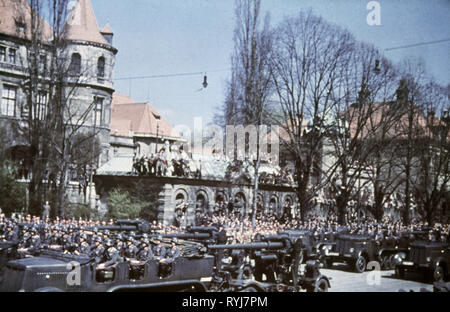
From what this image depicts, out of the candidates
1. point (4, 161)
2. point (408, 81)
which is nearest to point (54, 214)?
point (4, 161)

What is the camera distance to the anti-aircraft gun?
9445mm

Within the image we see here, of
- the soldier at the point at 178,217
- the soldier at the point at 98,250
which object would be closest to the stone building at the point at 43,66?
the soldier at the point at 178,217

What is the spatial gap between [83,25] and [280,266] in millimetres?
9033

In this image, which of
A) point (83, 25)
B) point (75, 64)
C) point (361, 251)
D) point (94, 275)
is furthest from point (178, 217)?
point (94, 275)

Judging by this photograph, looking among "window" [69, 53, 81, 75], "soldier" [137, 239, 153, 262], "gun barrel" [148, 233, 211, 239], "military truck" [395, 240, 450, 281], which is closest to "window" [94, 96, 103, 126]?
"window" [69, 53, 81, 75]

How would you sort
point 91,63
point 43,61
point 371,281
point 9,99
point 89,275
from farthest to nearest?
point 9,99
point 43,61
point 91,63
point 371,281
point 89,275

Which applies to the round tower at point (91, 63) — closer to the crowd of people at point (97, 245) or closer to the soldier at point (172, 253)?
the crowd of people at point (97, 245)

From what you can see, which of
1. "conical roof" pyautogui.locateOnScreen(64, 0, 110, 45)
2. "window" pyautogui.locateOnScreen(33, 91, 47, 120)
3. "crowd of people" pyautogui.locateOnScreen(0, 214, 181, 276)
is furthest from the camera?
"window" pyautogui.locateOnScreen(33, 91, 47, 120)

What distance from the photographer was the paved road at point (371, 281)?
11.4m

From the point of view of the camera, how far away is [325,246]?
16328 millimetres

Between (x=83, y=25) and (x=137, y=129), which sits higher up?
(x=83, y=25)

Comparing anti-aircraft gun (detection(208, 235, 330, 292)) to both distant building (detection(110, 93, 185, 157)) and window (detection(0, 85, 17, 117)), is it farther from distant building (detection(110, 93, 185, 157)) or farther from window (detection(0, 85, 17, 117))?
window (detection(0, 85, 17, 117))

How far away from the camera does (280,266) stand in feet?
33.4

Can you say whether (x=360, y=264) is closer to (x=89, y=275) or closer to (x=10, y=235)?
(x=89, y=275)
